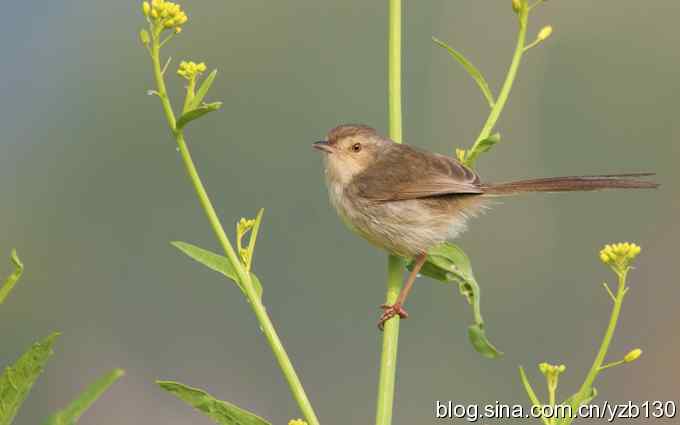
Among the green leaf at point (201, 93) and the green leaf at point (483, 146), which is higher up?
the green leaf at point (483, 146)

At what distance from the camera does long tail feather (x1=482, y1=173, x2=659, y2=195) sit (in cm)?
382

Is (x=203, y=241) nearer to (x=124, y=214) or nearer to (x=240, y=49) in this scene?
(x=124, y=214)

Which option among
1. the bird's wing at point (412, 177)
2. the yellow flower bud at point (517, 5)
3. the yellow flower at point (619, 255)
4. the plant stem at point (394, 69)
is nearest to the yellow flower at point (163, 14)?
the plant stem at point (394, 69)

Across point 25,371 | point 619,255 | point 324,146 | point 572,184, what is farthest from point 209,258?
point 324,146

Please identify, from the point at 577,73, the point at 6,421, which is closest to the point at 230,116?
the point at 577,73

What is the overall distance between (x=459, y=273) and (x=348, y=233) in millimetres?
6123

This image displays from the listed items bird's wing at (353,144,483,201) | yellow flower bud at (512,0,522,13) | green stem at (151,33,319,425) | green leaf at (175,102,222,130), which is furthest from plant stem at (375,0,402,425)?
bird's wing at (353,144,483,201)

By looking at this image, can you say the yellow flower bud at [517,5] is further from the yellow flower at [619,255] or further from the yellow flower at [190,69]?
the yellow flower at [190,69]

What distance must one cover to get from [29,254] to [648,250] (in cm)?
706

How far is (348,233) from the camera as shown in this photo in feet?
31.5

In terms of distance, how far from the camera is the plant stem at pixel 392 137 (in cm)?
267

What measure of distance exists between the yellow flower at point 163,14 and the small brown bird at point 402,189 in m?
1.65

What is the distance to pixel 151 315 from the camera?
30.0 feet

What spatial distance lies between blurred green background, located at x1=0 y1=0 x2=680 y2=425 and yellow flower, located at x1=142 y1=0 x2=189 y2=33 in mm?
5312
